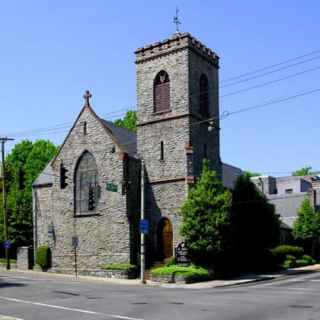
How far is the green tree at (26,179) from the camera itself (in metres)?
53.2

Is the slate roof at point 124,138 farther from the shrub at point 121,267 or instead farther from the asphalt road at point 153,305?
the asphalt road at point 153,305

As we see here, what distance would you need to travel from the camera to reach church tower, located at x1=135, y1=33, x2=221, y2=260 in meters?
39.5

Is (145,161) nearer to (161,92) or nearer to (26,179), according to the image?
(161,92)

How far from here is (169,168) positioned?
131 ft

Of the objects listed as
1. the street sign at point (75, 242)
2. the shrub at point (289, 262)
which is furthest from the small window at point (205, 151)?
the shrub at point (289, 262)

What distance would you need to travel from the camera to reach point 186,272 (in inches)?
1341

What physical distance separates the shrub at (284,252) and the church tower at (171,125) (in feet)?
32.1

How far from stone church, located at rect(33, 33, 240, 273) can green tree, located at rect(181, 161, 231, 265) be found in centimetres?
227

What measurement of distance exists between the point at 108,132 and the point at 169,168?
527 centimetres

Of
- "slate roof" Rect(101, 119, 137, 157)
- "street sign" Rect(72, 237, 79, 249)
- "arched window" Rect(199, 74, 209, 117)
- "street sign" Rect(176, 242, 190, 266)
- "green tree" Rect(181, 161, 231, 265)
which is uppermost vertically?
"arched window" Rect(199, 74, 209, 117)

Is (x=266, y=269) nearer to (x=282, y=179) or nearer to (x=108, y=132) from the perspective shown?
(x=108, y=132)

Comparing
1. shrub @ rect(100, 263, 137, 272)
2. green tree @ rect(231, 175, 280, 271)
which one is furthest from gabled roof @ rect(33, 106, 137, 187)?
green tree @ rect(231, 175, 280, 271)

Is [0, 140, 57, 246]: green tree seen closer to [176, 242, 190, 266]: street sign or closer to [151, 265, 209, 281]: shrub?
[176, 242, 190, 266]: street sign

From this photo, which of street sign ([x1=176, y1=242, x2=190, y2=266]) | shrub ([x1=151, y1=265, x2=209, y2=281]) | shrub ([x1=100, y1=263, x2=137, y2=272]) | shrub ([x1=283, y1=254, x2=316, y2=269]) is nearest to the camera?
shrub ([x1=151, y1=265, x2=209, y2=281])
